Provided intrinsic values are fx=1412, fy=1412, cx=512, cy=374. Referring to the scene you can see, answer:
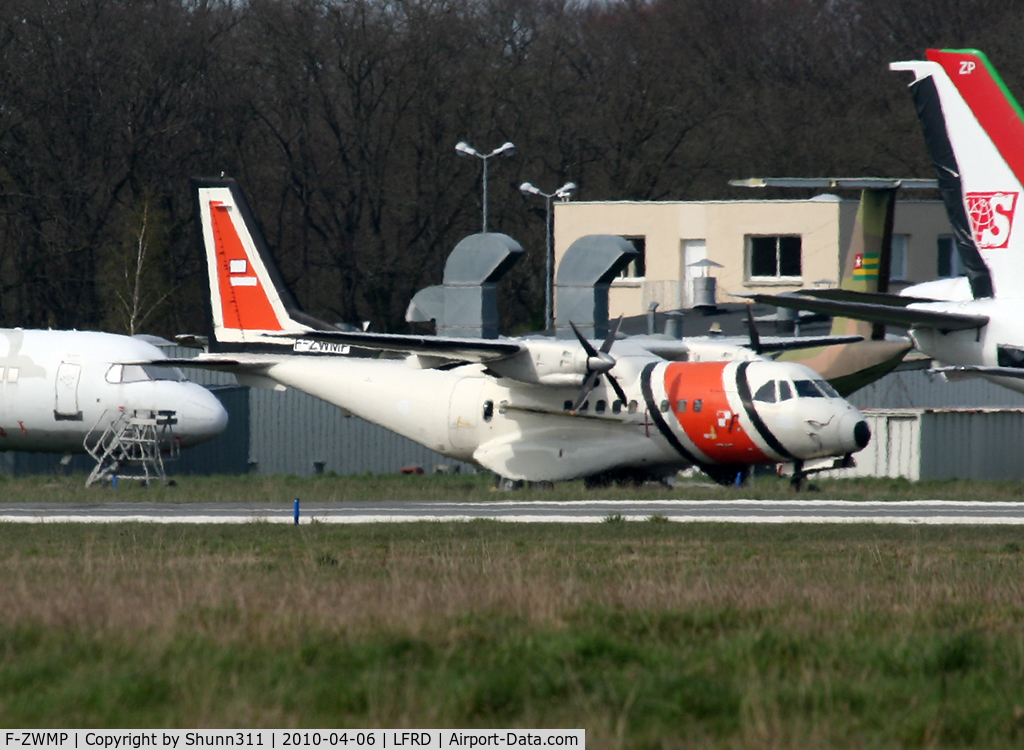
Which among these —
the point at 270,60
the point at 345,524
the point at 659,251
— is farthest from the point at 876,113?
the point at 345,524

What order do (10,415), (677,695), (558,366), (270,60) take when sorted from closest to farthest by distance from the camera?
1. (677,695)
2. (558,366)
3. (10,415)
4. (270,60)

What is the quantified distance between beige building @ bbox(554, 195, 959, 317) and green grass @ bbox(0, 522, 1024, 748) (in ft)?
144

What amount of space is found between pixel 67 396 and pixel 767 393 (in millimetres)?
14984

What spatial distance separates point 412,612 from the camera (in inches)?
380

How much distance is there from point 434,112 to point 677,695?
54042mm

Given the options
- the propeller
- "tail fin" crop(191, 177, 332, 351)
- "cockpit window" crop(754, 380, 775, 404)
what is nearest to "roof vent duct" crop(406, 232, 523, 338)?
"tail fin" crop(191, 177, 332, 351)

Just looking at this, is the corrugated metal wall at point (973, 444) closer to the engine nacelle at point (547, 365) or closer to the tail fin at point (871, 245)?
the tail fin at point (871, 245)

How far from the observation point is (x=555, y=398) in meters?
28.3

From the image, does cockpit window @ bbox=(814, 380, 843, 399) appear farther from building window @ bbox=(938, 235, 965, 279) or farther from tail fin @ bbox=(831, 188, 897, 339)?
building window @ bbox=(938, 235, 965, 279)

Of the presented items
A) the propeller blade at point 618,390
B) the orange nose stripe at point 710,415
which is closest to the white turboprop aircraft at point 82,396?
the propeller blade at point 618,390

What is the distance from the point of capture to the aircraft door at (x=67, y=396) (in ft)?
99.8

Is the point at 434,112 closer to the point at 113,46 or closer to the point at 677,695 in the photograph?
the point at 113,46

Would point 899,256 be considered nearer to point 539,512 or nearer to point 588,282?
point 588,282

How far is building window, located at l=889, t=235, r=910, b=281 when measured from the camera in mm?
59500
